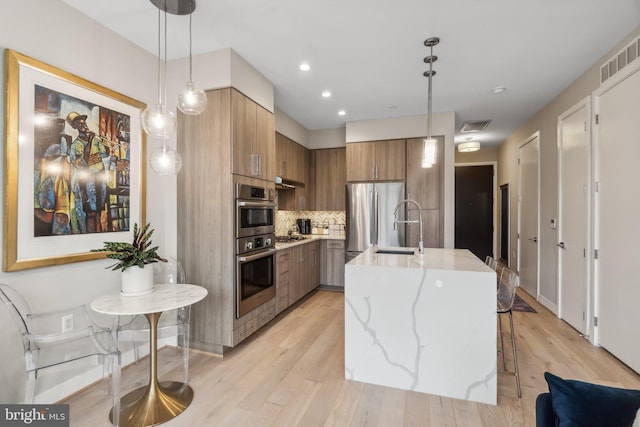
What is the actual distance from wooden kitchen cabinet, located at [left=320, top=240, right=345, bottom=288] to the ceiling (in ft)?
7.62

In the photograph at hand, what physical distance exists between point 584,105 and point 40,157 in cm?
484

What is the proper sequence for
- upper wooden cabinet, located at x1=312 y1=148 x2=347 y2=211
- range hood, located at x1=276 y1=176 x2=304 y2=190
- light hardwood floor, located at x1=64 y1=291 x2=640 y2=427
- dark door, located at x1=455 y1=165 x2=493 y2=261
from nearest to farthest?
1. light hardwood floor, located at x1=64 y1=291 x2=640 y2=427
2. range hood, located at x1=276 y1=176 x2=304 y2=190
3. upper wooden cabinet, located at x1=312 y1=148 x2=347 y2=211
4. dark door, located at x1=455 y1=165 x2=493 y2=261

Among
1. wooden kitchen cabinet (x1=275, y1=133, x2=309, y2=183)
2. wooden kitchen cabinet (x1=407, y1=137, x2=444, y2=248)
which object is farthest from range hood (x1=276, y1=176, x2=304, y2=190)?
wooden kitchen cabinet (x1=407, y1=137, x2=444, y2=248)

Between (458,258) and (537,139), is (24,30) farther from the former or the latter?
(537,139)

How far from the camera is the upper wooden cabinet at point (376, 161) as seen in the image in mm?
4539

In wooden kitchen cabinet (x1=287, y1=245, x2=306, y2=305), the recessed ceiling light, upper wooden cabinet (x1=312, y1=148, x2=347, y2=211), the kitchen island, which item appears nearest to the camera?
the kitchen island

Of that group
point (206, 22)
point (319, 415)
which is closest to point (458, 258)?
point (319, 415)

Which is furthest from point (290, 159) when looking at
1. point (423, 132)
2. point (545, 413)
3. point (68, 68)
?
point (545, 413)

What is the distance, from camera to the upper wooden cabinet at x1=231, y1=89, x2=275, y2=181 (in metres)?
2.71

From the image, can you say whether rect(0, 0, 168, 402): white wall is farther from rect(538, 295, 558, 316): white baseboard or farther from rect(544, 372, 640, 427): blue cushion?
rect(538, 295, 558, 316): white baseboard

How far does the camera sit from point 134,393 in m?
2.12

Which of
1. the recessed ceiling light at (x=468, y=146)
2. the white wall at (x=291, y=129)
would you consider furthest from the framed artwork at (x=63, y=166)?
the recessed ceiling light at (x=468, y=146)

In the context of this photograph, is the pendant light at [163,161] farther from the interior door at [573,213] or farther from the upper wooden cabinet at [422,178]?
the interior door at [573,213]

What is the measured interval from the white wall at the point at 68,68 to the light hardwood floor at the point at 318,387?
703mm
